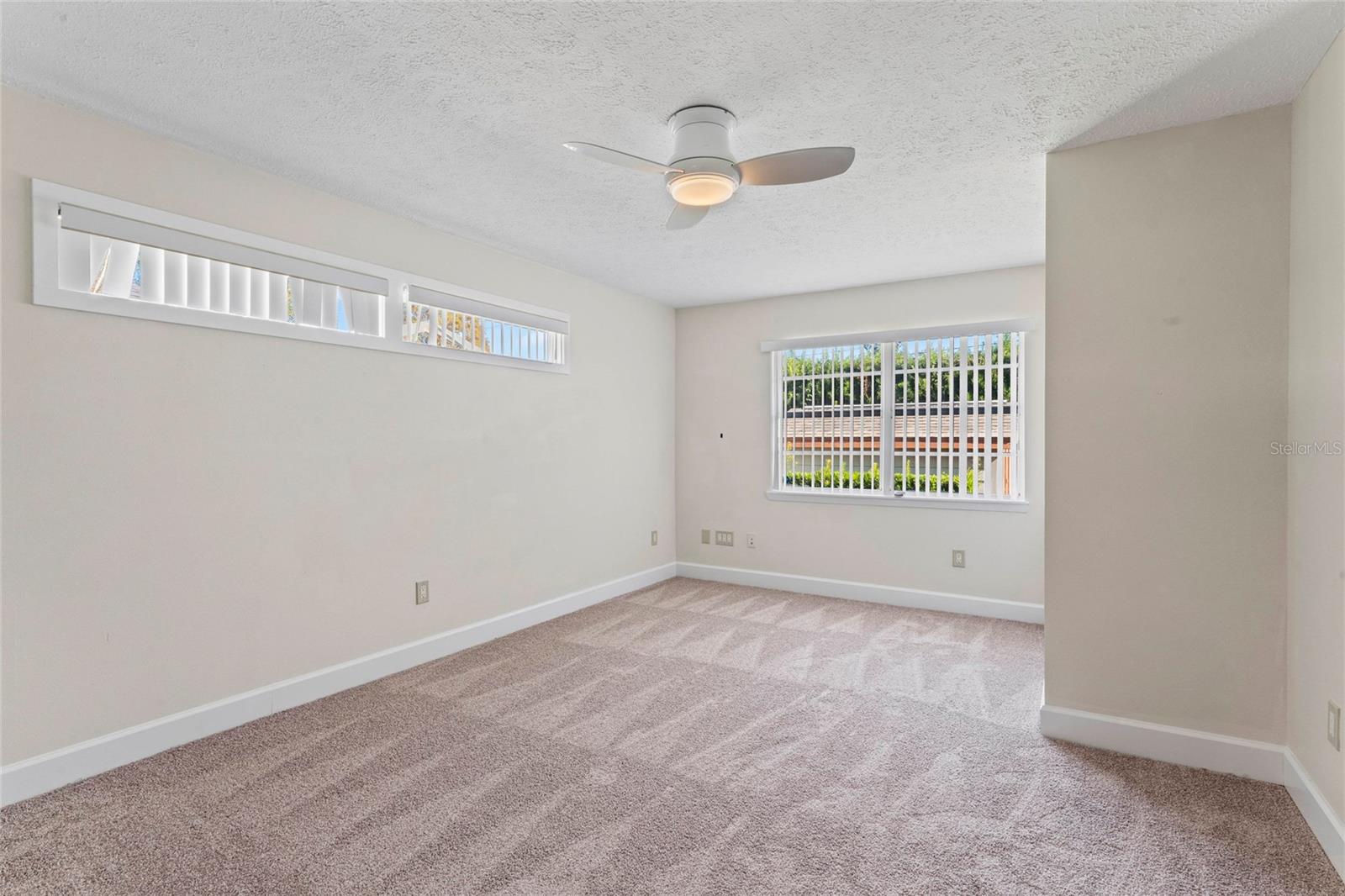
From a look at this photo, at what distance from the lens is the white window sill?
4488 millimetres

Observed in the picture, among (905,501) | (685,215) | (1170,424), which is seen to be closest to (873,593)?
(905,501)

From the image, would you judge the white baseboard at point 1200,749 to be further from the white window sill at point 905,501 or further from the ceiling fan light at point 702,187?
the ceiling fan light at point 702,187

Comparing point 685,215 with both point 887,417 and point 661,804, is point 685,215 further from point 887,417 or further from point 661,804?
point 887,417

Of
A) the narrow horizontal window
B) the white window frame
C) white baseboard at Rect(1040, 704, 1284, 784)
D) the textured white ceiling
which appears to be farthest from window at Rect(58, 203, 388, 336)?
white baseboard at Rect(1040, 704, 1284, 784)

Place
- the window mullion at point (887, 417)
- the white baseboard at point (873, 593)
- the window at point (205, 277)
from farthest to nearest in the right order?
1. the window mullion at point (887, 417)
2. the white baseboard at point (873, 593)
3. the window at point (205, 277)

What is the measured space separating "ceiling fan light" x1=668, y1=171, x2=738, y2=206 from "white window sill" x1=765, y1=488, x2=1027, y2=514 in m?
3.12

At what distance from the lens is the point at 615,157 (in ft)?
7.23

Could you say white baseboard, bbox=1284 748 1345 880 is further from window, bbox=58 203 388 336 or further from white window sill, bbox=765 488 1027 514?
window, bbox=58 203 388 336

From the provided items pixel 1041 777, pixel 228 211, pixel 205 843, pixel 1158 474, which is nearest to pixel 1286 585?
pixel 1158 474

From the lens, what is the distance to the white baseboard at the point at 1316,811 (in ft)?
6.03

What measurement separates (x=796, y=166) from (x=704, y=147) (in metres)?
0.33

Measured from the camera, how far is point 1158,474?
249cm

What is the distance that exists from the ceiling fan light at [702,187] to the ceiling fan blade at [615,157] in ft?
0.20

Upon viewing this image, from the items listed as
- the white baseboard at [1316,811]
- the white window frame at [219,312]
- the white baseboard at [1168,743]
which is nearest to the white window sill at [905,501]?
the white baseboard at [1168,743]
